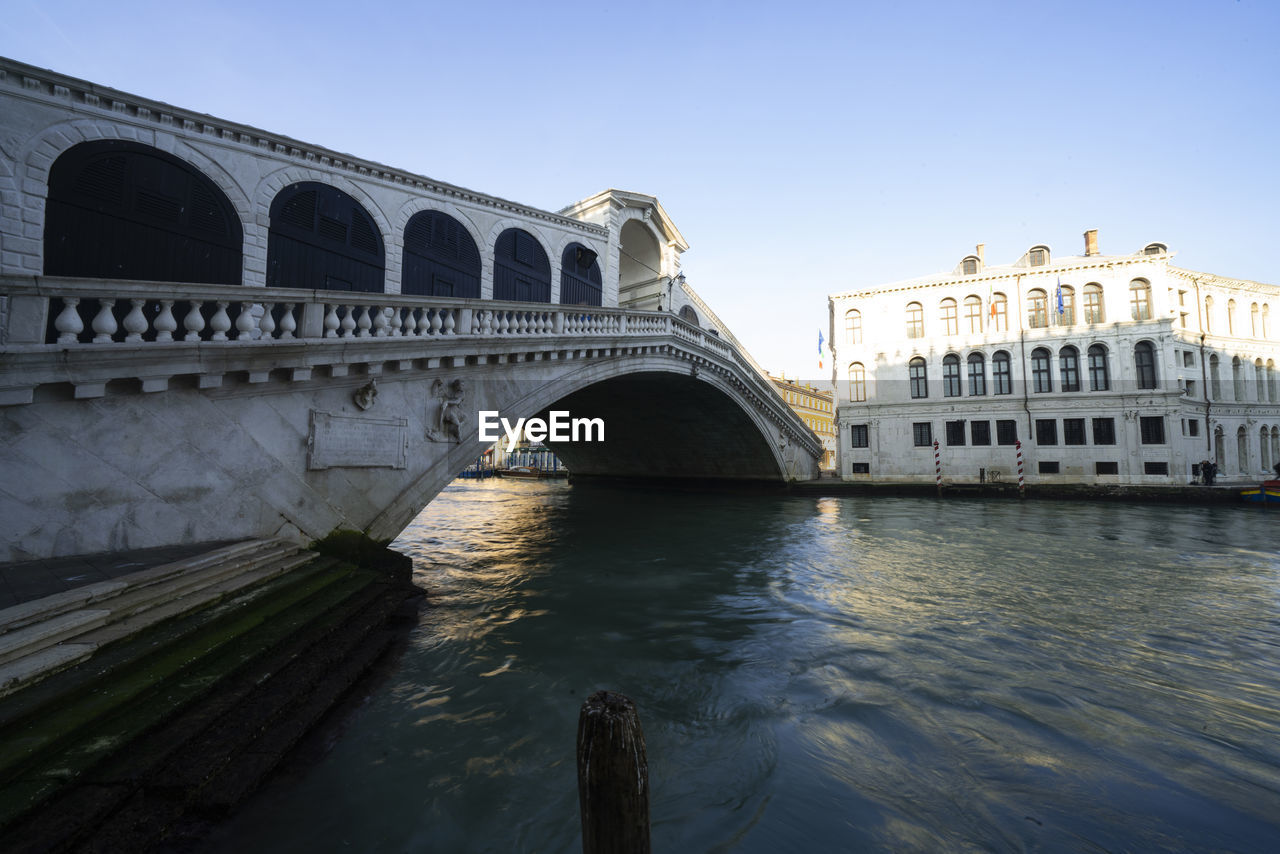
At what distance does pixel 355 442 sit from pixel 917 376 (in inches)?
1020

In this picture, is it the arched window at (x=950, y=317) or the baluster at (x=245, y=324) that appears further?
the arched window at (x=950, y=317)

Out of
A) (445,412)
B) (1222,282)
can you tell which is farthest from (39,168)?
(1222,282)

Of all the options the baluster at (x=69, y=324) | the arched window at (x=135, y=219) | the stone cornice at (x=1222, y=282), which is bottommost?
the baluster at (x=69, y=324)

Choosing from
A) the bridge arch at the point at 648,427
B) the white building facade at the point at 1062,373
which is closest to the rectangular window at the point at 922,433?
the white building facade at the point at 1062,373

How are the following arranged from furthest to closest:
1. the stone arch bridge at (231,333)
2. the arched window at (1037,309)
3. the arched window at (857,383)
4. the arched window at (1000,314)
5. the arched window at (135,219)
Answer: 1. the arched window at (857,383)
2. the arched window at (1000,314)
3. the arched window at (1037,309)
4. the arched window at (135,219)
5. the stone arch bridge at (231,333)

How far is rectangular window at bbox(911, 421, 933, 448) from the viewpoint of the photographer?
25.4 metres

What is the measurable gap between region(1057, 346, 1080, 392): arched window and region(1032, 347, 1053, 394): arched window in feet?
1.48

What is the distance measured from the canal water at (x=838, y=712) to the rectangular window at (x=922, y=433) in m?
16.8

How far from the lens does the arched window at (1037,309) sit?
24.2 m

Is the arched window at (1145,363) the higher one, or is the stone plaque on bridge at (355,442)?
the arched window at (1145,363)

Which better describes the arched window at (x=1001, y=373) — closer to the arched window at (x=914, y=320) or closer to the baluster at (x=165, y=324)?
the arched window at (x=914, y=320)

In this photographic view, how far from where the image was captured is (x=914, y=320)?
26328 millimetres

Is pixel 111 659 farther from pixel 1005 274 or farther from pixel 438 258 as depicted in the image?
pixel 1005 274

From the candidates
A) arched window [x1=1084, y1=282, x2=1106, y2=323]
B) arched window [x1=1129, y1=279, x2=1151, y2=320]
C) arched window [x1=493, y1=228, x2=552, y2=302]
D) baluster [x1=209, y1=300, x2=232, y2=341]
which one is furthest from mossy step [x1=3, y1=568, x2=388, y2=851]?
arched window [x1=1129, y1=279, x2=1151, y2=320]
